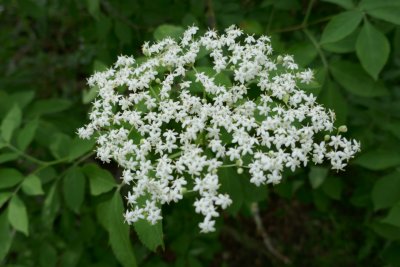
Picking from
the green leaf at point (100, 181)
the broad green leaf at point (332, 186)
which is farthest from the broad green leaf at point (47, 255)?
the broad green leaf at point (332, 186)

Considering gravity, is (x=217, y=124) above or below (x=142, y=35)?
below

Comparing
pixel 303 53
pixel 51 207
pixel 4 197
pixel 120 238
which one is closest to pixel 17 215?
pixel 4 197

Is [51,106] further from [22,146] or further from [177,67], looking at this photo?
[177,67]

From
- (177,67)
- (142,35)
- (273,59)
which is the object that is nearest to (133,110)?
(177,67)

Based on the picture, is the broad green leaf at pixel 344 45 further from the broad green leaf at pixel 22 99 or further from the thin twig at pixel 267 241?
the thin twig at pixel 267 241

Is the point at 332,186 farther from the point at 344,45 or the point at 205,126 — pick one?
the point at 205,126

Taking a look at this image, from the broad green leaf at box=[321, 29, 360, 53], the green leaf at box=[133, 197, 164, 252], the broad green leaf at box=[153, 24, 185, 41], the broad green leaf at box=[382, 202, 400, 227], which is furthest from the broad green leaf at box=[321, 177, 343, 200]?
the green leaf at box=[133, 197, 164, 252]

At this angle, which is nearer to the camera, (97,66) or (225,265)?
(97,66)
